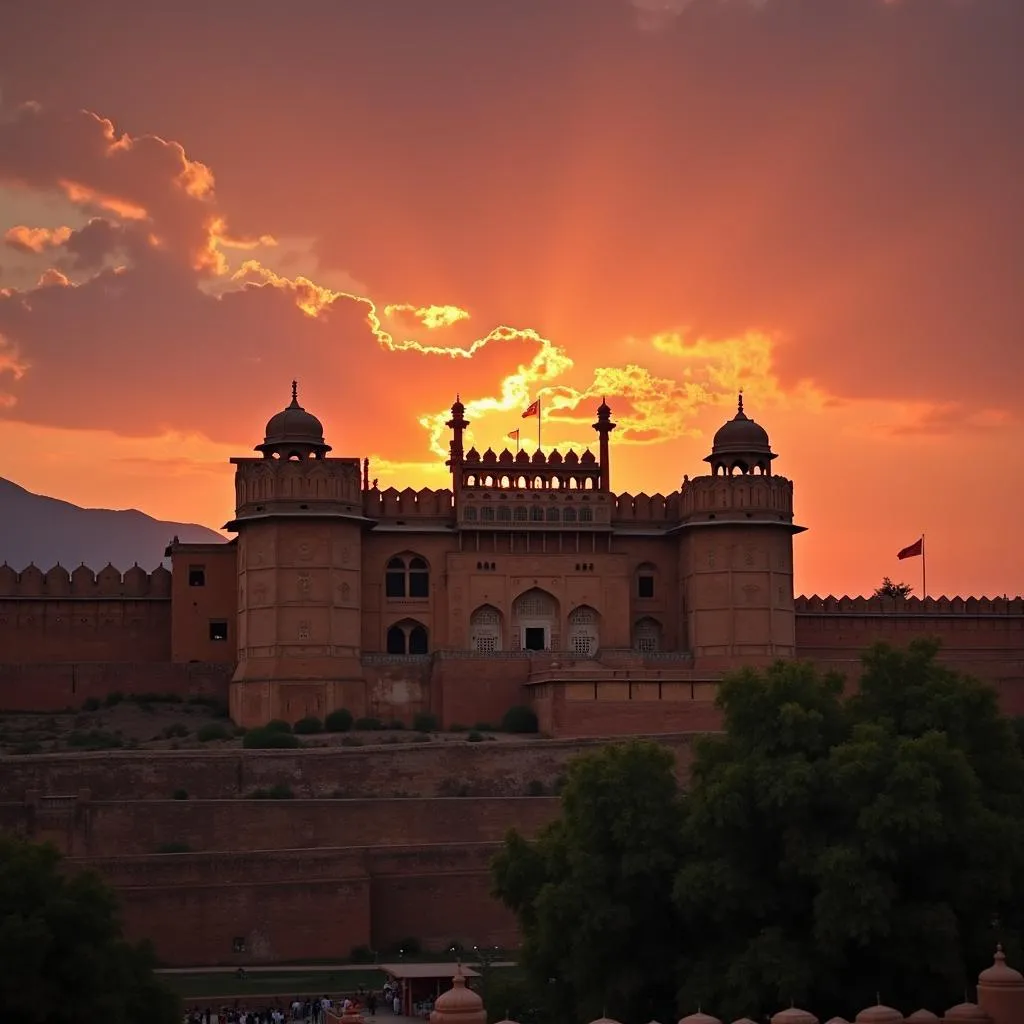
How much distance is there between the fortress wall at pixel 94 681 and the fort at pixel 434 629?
0.05 metres

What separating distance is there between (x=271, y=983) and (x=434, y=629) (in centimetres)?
1719

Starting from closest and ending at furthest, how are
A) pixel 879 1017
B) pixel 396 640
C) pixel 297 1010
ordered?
pixel 879 1017 < pixel 297 1010 < pixel 396 640

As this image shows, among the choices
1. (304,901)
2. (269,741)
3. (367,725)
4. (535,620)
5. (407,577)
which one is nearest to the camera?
(304,901)

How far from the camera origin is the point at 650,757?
32.5m

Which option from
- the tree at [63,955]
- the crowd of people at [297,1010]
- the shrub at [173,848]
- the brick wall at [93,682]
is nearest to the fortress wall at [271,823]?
the shrub at [173,848]

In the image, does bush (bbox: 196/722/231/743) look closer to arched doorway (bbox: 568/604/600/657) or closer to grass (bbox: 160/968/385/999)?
arched doorway (bbox: 568/604/600/657)

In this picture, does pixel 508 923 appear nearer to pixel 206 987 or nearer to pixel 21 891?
pixel 206 987

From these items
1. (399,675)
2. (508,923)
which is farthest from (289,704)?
(508,923)

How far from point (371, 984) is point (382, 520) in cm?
1802

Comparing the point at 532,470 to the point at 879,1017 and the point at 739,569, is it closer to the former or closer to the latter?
the point at 739,569

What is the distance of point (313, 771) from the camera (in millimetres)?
47250

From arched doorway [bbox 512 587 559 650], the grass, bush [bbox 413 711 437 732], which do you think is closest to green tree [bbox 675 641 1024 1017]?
the grass

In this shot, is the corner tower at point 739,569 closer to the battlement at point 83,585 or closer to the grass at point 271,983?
the battlement at point 83,585

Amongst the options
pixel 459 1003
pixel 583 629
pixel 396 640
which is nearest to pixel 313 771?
pixel 396 640
